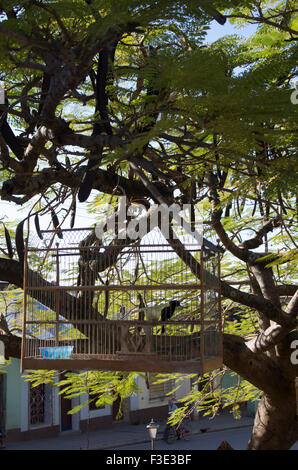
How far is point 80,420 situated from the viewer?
61.1 ft

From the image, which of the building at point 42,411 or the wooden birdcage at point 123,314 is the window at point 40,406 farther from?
the wooden birdcage at point 123,314

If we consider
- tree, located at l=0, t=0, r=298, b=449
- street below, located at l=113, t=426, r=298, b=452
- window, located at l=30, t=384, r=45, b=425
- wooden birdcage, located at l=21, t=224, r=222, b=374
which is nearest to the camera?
tree, located at l=0, t=0, r=298, b=449

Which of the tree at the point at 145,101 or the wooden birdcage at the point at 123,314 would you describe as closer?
the tree at the point at 145,101

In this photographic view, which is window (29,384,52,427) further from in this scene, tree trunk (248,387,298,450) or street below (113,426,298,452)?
tree trunk (248,387,298,450)

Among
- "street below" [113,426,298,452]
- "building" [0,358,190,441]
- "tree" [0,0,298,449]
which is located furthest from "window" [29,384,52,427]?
"tree" [0,0,298,449]

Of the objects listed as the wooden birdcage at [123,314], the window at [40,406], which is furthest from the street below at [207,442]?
the wooden birdcage at [123,314]

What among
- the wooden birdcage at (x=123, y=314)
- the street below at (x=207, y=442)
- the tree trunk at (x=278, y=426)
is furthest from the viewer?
the street below at (x=207, y=442)

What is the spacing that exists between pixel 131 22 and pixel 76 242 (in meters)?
2.80

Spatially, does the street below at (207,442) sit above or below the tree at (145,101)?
below

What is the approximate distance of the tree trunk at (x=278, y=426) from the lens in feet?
23.7

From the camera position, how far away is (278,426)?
7.28m

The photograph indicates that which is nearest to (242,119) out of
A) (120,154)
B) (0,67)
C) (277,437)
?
(120,154)

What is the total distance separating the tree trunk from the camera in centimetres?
721

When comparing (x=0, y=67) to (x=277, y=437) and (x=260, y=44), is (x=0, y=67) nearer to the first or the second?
(x=260, y=44)
